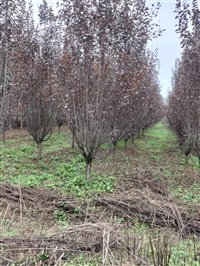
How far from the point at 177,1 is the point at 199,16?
0.82m

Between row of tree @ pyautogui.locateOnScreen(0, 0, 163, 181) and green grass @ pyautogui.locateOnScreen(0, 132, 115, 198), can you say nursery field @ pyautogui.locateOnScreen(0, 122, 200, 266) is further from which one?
row of tree @ pyautogui.locateOnScreen(0, 0, 163, 181)

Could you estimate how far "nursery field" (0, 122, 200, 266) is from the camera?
8.98 feet

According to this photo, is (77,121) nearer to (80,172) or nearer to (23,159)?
(80,172)

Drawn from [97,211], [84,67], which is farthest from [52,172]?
[84,67]

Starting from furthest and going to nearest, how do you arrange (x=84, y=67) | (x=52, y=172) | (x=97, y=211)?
(x=52, y=172) → (x=84, y=67) → (x=97, y=211)

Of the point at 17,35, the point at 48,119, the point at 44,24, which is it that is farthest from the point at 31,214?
the point at 44,24

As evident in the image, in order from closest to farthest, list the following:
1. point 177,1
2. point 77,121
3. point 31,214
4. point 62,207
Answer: point 31,214 → point 62,207 → point 77,121 → point 177,1

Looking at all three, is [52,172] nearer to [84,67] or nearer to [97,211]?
[97,211]

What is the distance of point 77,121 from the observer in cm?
614

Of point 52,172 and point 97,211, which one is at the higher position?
point 52,172

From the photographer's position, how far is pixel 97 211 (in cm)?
499

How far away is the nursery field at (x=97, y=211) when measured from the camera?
2.74 m

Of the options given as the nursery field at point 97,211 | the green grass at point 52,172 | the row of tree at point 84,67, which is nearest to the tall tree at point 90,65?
the row of tree at point 84,67

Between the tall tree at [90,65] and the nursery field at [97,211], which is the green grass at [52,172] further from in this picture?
the tall tree at [90,65]
